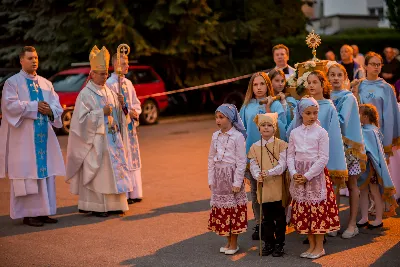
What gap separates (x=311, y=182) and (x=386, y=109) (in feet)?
8.50

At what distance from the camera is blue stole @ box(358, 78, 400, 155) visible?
10.1 meters

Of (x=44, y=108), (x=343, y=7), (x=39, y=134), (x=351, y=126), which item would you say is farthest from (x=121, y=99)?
(x=343, y=7)

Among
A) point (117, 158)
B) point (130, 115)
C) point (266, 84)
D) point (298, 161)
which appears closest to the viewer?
point (298, 161)

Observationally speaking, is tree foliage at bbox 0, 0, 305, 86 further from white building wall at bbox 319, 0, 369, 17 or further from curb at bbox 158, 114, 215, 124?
white building wall at bbox 319, 0, 369, 17

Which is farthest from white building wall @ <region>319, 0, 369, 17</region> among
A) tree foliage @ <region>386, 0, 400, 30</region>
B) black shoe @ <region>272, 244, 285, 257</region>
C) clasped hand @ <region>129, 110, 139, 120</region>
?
black shoe @ <region>272, 244, 285, 257</region>

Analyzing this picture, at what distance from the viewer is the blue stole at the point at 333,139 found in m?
8.63

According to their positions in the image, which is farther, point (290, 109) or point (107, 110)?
point (107, 110)

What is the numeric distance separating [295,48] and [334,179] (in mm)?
18284

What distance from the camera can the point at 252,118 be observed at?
8.96 metres

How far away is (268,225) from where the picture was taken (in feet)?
26.9

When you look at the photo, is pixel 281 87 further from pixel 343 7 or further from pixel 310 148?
pixel 343 7

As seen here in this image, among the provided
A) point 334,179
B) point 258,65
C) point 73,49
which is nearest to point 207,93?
point 258,65

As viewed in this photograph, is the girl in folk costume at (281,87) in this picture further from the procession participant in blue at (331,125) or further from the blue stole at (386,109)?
the blue stole at (386,109)

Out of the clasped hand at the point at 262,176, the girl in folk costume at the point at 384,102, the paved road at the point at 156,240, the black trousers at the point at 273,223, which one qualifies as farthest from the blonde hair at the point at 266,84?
the girl in folk costume at the point at 384,102
